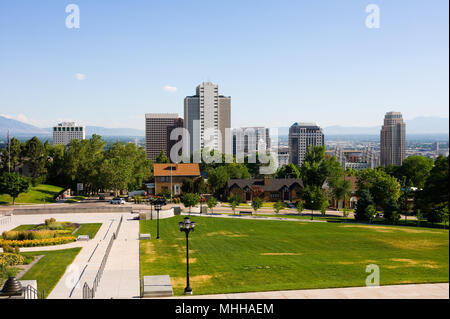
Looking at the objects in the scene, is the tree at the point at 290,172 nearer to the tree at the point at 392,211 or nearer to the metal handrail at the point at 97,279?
the tree at the point at 392,211

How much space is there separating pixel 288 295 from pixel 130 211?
3899 centimetres

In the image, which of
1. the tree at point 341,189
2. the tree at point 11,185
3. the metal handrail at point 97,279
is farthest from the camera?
the tree at point 341,189

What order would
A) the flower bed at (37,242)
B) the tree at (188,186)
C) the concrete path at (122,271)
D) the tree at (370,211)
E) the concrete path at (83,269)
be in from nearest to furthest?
the concrete path at (122,271) → the concrete path at (83,269) → the flower bed at (37,242) → the tree at (370,211) → the tree at (188,186)

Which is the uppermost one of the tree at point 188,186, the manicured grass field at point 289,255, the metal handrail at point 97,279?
the tree at point 188,186

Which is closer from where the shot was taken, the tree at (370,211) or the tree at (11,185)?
the tree at (370,211)

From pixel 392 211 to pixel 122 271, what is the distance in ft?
129

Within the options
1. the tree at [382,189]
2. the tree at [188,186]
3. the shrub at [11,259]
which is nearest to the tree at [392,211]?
the tree at [382,189]

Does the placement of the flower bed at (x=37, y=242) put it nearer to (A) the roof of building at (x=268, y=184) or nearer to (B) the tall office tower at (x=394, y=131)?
(A) the roof of building at (x=268, y=184)

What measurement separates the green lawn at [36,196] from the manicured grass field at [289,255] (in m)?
29.7

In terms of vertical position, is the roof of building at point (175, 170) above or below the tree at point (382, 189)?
above

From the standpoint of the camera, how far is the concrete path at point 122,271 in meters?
19.6

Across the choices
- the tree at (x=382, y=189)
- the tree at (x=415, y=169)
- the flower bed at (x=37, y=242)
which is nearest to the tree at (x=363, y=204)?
the tree at (x=382, y=189)
